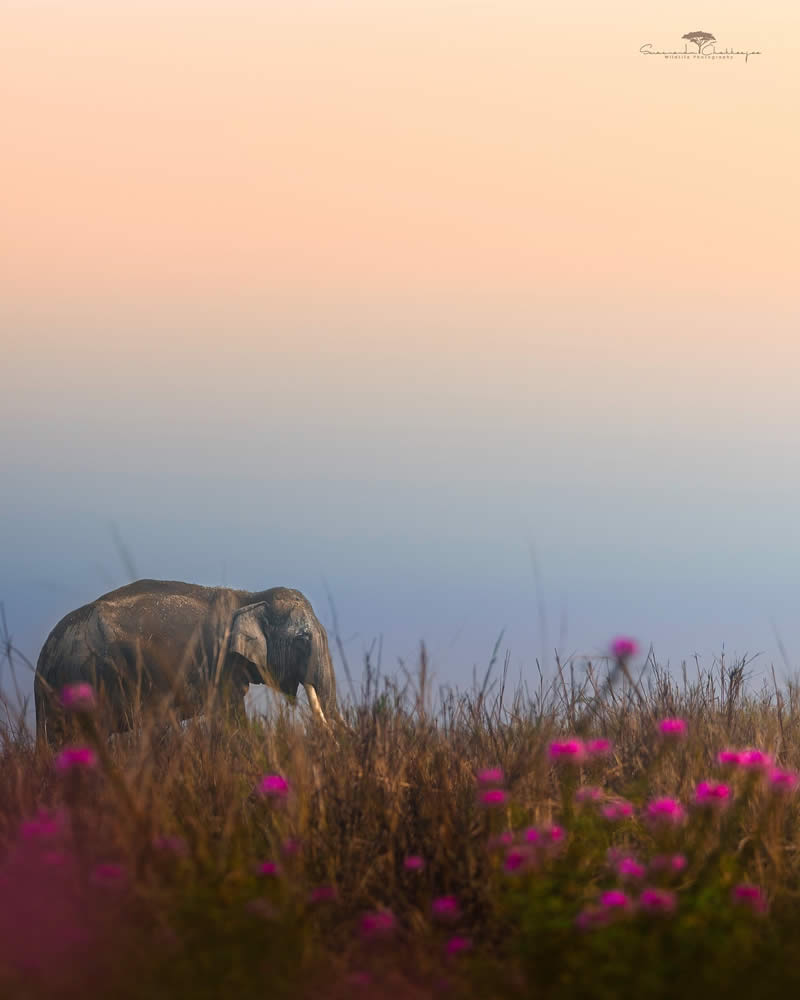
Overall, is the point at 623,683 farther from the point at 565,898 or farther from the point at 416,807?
the point at 565,898

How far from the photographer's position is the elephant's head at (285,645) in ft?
36.7

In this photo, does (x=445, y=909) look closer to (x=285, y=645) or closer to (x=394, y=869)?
(x=394, y=869)

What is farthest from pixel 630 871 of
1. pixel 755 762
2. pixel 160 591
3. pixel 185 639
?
pixel 160 591

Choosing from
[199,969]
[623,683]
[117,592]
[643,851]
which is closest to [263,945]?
[199,969]

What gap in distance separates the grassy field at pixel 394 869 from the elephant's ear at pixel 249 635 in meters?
4.69

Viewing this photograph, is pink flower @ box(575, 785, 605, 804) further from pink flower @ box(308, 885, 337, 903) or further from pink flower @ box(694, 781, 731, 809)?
pink flower @ box(308, 885, 337, 903)

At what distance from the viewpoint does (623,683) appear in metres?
7.76

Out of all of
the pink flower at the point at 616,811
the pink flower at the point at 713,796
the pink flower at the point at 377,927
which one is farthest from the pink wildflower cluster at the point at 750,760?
the pink flower at the point at 377,927

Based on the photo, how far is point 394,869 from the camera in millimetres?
4457

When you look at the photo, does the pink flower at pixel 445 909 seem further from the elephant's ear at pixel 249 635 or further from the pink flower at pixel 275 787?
the elephant's ear at pixel 249 635

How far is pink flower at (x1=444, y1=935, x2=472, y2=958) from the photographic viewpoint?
12.3ft

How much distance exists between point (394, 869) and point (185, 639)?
6607mm

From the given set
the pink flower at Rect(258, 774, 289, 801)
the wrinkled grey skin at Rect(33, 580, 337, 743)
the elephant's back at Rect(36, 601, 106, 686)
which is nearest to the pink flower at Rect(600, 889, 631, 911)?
the pink flower at Rect(258, 774, 289, 801)

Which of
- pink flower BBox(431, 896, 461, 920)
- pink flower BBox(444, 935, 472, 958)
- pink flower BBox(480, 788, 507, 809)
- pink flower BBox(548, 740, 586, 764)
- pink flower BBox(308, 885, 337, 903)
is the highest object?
pink flower BBox(548, 740, 586, 764)
